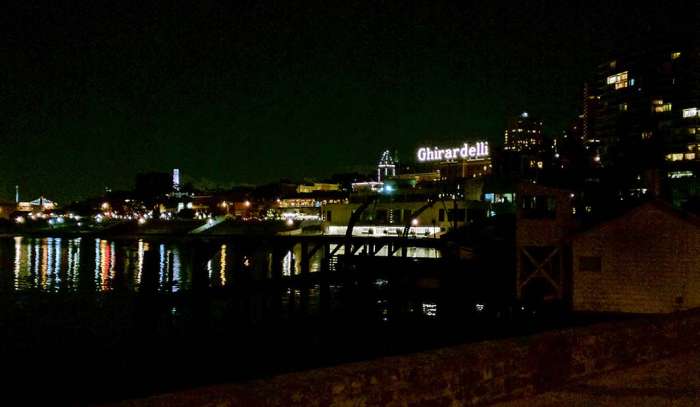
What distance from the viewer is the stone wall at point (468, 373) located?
20.9 ft

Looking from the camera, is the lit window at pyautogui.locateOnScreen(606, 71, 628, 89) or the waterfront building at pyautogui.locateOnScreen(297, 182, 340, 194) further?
the waterfront building at pyautogui.locateOnScreen(297, 182, 340, 194)

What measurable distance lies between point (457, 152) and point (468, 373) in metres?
81.5

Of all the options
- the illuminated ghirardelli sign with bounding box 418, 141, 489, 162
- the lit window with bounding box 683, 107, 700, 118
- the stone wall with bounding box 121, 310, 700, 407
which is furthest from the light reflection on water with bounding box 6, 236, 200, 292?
the lit window with bounding box 683, 107, 700, 118

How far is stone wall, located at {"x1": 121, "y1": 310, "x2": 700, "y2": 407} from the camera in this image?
20.9ft

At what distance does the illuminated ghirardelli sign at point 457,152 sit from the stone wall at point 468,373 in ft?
247

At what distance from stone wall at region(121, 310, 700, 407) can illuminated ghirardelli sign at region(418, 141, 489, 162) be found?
247 feet

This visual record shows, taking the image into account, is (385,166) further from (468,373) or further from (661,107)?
(468,373)

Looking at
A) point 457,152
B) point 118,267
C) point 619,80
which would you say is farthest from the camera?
point 619,80

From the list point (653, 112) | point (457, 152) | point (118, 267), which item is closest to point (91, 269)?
point (118, 267)

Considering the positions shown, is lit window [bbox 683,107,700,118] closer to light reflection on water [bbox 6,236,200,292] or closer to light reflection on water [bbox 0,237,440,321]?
light reflection on water [bbox 0,237,440,321]

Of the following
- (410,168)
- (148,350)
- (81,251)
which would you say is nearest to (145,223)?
(81,251)

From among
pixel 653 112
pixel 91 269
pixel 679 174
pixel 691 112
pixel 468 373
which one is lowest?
pixel 91 269

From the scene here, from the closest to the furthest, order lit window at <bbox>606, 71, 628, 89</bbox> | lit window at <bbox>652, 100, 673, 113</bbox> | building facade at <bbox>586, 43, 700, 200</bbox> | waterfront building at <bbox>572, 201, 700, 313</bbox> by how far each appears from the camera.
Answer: waterfront building at <bbox>572, 201, 700, 313</bbox> → building facade at <bbox>586, 43, 700, 200</bbox> → lit window at <bbox>652, 100, 673, 113</bbox> → lit window at <bbox>606, 71, 628, 89</bbox>

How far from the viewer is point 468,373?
7.82 m
